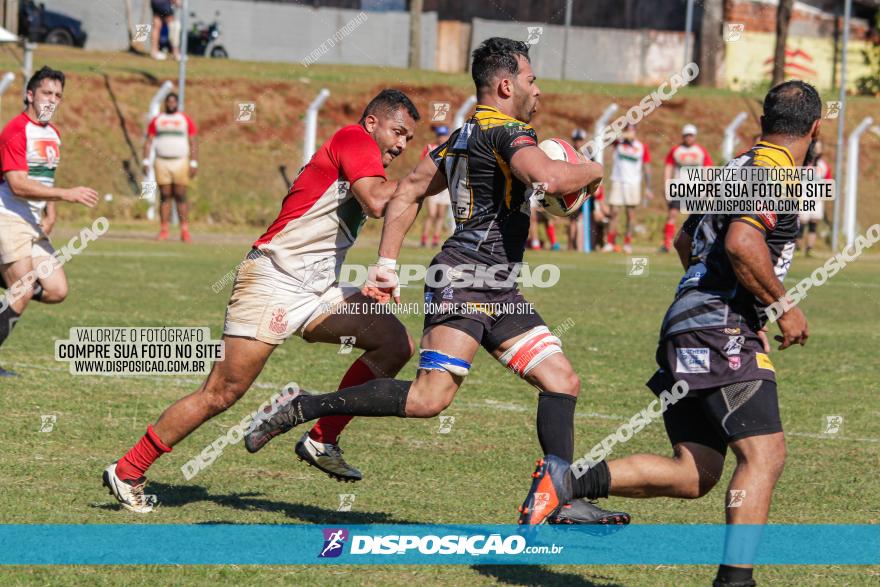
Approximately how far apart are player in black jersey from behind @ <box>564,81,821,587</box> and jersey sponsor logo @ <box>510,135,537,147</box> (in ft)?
2.57

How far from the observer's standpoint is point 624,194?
26.8 m

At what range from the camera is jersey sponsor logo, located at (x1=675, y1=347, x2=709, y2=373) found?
5371 millimetres

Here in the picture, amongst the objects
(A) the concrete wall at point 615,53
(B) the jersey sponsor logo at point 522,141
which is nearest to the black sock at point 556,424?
(B) the jersey sponsor logo at point 522,141

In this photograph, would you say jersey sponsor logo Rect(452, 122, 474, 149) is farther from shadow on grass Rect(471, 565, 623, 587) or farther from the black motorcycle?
the black motorcycle

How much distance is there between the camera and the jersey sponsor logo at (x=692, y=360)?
17.6 feet

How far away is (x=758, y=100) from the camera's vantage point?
129 feet

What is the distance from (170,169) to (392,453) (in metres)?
16.8

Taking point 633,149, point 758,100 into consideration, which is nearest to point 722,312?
point 633,149

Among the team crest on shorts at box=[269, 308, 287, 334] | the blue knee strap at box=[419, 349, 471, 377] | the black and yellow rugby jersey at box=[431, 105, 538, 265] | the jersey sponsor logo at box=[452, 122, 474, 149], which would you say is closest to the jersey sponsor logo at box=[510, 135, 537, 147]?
the black and yellow rugby jersey at box=[431, 105, 538, 265]

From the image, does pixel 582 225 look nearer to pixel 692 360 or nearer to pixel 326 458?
pixel 326 458

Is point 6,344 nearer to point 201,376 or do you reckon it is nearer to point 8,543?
point 201,376

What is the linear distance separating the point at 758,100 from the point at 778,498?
33.6m

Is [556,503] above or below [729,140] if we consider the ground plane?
below

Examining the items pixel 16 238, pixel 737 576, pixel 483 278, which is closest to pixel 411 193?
pixel 483 278
